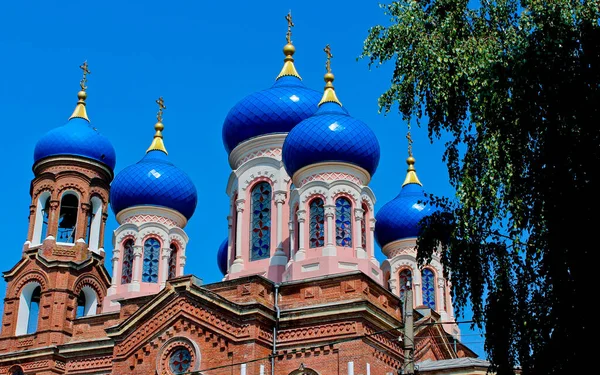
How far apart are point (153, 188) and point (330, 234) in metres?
5.42

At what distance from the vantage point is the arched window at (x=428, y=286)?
20516mm

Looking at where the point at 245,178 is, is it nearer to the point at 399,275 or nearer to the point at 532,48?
the point at 399,275

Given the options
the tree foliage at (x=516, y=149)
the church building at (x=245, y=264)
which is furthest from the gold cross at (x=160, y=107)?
the tree foliage at (x=516, y=149)

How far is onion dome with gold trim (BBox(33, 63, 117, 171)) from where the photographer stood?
19.5m

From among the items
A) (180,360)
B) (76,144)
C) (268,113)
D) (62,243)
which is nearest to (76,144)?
(76,144)

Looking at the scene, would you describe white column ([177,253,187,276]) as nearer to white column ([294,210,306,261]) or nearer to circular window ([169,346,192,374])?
white column ([294,210,306,261])

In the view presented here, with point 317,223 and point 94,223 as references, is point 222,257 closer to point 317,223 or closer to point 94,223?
point 94,223

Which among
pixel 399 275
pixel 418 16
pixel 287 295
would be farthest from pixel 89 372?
pixel 418 16

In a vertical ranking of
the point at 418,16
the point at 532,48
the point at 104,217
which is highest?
the point at 104,217

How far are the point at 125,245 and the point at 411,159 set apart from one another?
830 cm

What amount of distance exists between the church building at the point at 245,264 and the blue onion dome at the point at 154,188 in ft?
0.11

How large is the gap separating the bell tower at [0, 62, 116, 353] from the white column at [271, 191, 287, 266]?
4607mm

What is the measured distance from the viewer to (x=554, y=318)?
8047mm

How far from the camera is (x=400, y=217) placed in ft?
68.6
